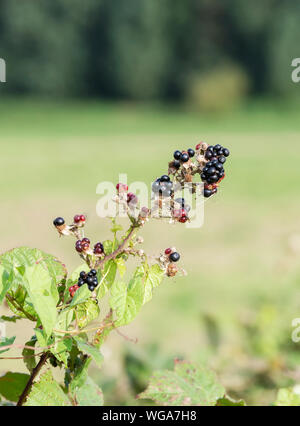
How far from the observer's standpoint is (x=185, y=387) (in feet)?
2.66

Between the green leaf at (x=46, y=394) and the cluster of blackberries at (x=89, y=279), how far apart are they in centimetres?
10

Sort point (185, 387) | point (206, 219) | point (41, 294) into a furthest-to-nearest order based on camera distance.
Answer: point (206, 219)
point (185, 387)
point (41, 294)

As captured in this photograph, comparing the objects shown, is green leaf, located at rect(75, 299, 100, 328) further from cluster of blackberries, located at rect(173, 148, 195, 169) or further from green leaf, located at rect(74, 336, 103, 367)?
cluster of blackberries, located at rect(173, 148, 195, 169)

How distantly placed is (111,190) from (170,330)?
246cm

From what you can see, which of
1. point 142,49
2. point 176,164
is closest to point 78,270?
point 176,164

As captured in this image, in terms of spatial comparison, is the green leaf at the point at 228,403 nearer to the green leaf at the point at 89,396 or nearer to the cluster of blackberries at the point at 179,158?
the green leaf at the point at 89,396

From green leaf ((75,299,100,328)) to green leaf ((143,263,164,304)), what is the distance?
2.0 inches

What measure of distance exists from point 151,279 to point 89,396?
0.53 ft

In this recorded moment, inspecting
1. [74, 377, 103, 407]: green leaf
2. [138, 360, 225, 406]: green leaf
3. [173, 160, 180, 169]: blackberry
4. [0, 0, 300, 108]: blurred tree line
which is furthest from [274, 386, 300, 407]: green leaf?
[0, 0, 300, 108]: blurred tree line

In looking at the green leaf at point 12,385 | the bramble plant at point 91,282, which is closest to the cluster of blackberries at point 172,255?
the bramble plant at point 91,282

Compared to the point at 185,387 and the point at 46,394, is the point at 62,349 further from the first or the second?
the point at 185,387

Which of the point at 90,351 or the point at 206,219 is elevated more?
the point at 206,219

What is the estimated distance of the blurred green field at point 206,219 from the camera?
5.60ft

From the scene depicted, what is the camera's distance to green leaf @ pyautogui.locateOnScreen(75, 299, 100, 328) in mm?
660
